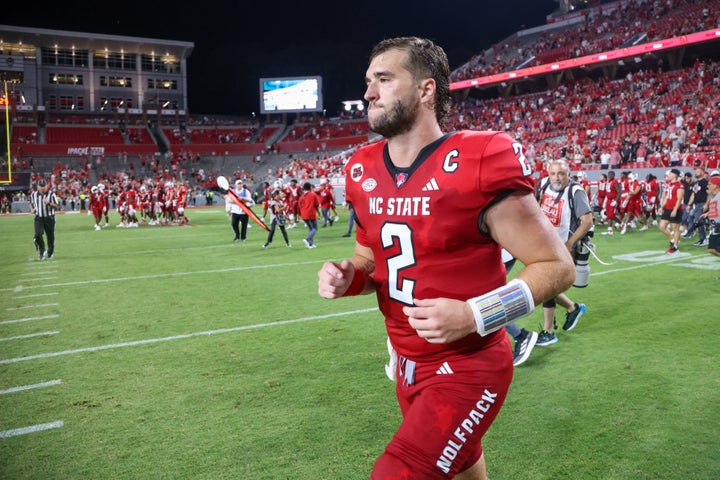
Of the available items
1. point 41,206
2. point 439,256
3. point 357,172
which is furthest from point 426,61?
point 41,206

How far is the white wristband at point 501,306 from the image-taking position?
5.82ft

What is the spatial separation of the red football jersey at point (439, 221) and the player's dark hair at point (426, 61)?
11.0 inches

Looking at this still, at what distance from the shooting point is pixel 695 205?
14508 mm

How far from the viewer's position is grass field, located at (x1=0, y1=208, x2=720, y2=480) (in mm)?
3518

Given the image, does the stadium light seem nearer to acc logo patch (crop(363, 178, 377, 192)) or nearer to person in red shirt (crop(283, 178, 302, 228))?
person in red shirt (crop(283, 178, 302, 228))

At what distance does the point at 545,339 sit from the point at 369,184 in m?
4.28

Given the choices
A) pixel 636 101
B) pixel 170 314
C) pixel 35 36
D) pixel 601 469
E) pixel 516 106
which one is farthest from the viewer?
pixel 35 36

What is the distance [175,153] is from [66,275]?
44629mm

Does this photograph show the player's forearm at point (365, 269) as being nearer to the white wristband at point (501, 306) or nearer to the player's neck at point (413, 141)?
the player's neck at point (413, 141)

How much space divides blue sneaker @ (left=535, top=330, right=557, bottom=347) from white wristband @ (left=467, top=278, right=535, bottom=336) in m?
4.36

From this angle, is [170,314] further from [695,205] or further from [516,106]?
[516,106]

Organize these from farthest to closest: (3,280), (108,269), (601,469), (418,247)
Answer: (108,269) < (3,280) < (601,469) < (418,247)

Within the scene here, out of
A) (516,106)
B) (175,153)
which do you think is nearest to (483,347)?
(516,106)

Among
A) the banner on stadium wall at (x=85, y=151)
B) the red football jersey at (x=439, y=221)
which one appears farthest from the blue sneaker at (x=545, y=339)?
the banner on stadium wall at (x=85, y=151)
